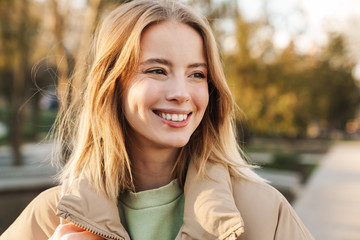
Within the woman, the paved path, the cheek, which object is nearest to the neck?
the woman

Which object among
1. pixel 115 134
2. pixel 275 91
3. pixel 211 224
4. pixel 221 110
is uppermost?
pixel 221 110

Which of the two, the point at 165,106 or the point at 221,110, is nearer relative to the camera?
the point at 165,106

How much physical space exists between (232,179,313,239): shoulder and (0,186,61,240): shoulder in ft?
2.44

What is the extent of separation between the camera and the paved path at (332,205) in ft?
22.2

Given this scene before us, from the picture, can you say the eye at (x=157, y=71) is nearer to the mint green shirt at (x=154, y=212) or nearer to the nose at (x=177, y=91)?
the nose at (x=177, y=91)

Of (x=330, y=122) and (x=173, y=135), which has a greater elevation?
(x=173, y=135)

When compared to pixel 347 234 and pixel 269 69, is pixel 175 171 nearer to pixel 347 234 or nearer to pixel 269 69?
pixel 347 234

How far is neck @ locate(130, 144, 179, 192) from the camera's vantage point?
181cm

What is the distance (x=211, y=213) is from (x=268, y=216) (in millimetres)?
200

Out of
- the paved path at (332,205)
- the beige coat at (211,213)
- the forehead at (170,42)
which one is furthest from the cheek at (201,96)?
the paved path at (332,205)

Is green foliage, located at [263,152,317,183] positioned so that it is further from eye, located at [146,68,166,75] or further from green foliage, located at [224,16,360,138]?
eye, located at [146,68,166,75]

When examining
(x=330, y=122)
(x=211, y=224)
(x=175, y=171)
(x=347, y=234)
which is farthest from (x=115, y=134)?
(x=330, y=122)

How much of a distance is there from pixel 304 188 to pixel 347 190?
1.00 m

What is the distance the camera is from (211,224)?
5.06 feet
